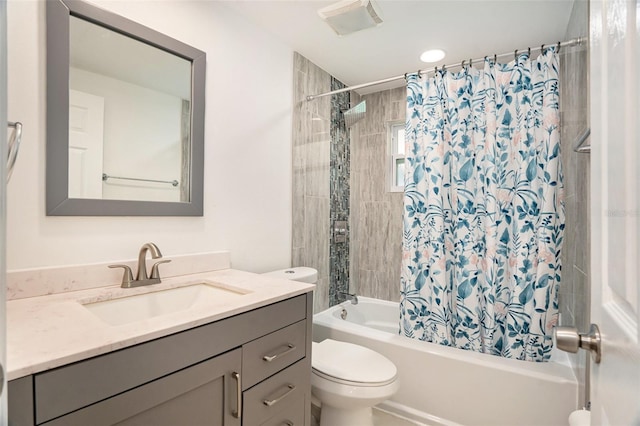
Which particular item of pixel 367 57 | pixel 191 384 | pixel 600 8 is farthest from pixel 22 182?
pixel 367 57

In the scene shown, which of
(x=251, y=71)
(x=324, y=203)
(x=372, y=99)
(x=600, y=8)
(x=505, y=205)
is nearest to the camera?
(x=600, y=8)

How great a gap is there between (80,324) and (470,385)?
1.81 metres

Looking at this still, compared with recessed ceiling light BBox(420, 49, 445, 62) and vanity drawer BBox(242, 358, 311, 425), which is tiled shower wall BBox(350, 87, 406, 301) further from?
vanity drawer BBox(242, 358, 311, 425)

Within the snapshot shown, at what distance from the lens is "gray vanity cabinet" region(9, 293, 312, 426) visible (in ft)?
2.23

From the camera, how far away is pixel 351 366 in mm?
1586

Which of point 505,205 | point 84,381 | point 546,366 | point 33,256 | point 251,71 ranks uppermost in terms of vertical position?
point 251,71

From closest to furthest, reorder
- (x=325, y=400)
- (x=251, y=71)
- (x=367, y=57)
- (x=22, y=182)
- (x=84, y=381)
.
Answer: (x=84, y=381)
(x=22, y=182)
(x=325, y=400)
(x=251, y=71)
(x=367, y=57)

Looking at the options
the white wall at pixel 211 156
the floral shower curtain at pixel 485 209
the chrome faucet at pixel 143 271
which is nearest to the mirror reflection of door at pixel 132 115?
the white wall at pixel 211 156

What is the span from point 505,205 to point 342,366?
1267mm

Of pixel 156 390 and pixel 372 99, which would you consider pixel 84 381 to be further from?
pixel 372 99

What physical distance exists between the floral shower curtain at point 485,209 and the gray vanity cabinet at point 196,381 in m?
0.96

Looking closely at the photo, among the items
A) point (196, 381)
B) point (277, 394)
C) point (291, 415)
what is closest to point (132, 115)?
point (196, 381)

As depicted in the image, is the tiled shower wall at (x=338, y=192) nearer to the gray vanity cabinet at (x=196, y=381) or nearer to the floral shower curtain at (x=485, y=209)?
the floral shower curtain at (x=485, y=209)

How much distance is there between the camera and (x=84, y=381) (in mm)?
709
